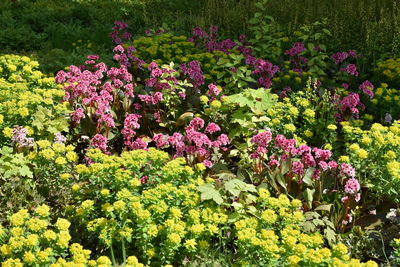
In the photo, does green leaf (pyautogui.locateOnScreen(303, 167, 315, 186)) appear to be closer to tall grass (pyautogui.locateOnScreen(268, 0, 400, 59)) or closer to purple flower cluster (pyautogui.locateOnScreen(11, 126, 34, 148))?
purple flower cluster (pyautogui.locateOnScreen(11, 126, 34, 148))

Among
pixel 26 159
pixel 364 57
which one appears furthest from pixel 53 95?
pixel 364 57

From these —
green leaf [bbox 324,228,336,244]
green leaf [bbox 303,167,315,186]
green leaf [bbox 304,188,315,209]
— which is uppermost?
green leaf [bbox 303,167,315,186]

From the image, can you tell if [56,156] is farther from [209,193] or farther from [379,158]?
[379,158]

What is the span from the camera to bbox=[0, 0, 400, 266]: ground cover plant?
333cm

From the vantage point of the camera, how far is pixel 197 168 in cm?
389

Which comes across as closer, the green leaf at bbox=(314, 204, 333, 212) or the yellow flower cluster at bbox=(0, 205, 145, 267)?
the yellow flower cluster at bbox=(0, 205, 145, 267)

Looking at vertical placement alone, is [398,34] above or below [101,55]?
above

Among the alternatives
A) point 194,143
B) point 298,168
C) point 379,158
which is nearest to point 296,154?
point 298,168

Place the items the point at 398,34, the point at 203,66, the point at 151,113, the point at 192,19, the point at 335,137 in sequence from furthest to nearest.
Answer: the point at 192,19 < the point at 398,34 < the point at 203,66 < the point at 151,113 < the point at 335,137

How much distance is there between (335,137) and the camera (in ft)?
15.8

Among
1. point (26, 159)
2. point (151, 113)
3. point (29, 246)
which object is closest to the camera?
point (29, 246)

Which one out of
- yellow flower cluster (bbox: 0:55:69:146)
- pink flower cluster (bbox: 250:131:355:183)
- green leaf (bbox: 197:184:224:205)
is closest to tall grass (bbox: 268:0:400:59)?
pink flower cluster (bbox: 250:131:355:183)

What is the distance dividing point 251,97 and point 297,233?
1.99 metres

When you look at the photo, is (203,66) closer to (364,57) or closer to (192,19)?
(364,57)
